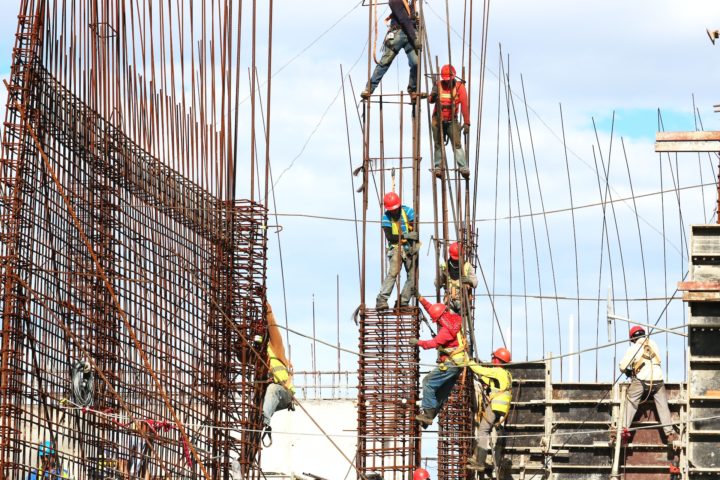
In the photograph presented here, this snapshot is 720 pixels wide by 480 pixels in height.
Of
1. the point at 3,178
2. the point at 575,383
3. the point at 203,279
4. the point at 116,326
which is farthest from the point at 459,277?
the point at 3,178

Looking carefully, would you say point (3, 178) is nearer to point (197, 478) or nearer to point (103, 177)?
point (103, 177)

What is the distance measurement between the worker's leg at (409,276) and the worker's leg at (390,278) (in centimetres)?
24

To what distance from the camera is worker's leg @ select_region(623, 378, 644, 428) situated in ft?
74.5

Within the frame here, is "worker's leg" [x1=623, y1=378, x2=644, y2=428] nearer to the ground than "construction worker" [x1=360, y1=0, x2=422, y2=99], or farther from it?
nearer to the ground

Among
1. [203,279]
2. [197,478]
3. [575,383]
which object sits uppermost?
[203,279]

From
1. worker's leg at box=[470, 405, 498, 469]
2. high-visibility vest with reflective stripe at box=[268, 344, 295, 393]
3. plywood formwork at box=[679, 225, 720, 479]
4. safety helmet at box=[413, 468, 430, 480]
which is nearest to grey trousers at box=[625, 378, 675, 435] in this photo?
worker's leg at box=[470, 405, 498, 469]

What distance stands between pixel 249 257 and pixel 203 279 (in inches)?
31.8

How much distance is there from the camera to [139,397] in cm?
2247

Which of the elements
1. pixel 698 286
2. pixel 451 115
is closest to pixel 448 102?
pixel 451 115

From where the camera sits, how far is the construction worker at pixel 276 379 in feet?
76.8

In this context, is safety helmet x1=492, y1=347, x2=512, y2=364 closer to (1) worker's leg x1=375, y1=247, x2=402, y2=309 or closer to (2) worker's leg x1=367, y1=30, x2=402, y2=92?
(1) worker's leg x1=375, y1=247, x2=402, y2=309

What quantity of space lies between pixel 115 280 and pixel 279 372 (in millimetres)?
3424

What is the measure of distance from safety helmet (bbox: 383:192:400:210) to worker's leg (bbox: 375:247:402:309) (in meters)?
0.66

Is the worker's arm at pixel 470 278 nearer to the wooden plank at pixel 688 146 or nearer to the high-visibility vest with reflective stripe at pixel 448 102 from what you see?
the high-visibility vest with reflective stripe at pixel 448 102
